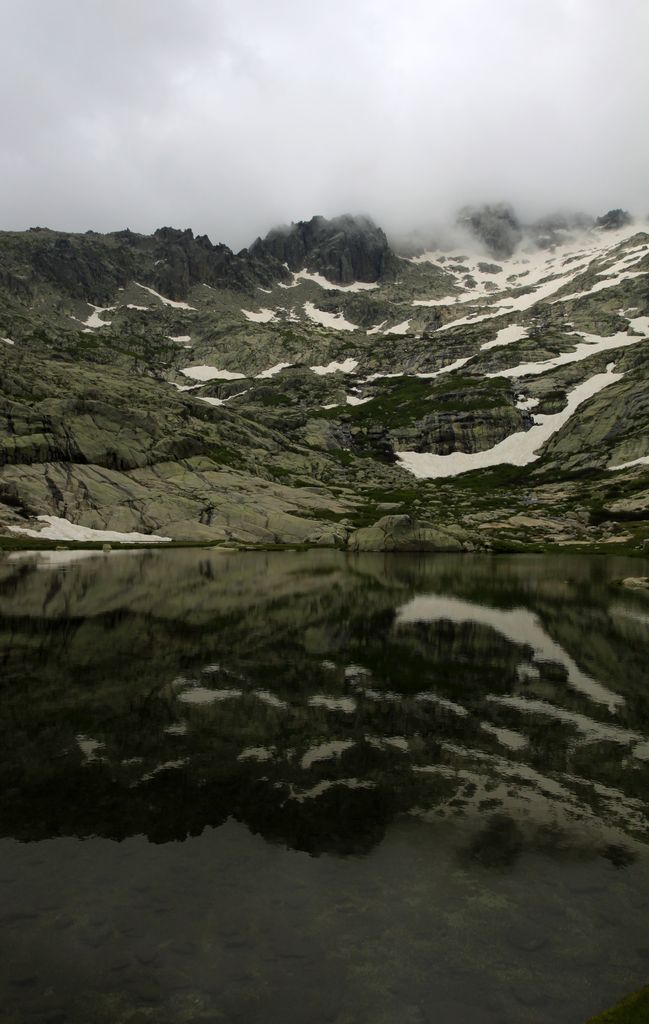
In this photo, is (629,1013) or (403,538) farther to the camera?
(403,538)

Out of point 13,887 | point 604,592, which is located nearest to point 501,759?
point 13,887

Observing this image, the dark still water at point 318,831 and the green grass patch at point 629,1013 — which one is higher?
the green grass patch at point 629,1013

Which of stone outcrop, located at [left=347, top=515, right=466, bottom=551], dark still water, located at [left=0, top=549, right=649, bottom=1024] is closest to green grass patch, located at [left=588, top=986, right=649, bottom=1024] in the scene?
dark still water, located at [left=0, top=549, right=649, bottom=1024]

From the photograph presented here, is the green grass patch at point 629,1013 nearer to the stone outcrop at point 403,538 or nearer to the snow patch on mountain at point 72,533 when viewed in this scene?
the stone outcrop at point 403,538

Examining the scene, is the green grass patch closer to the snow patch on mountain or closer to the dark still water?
the dark still water

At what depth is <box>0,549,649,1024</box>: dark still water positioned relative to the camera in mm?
9242

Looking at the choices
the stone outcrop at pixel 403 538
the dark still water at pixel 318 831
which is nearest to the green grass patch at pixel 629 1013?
the dark still water at pixel 318 831

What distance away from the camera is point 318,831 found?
14.1m

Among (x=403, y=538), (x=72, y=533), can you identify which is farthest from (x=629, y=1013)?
(x=72, y=533)

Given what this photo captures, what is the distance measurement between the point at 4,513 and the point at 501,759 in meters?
134

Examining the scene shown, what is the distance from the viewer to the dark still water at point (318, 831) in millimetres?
9242

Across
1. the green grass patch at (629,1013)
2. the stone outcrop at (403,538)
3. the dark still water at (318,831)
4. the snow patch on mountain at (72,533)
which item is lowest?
the dark still water at (318,831)

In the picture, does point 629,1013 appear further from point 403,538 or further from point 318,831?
point 403,538

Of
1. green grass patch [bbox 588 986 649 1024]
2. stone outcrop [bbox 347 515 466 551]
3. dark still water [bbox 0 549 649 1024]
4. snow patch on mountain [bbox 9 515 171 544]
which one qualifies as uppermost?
stone outcrop [bbox 347 515 466 551]
